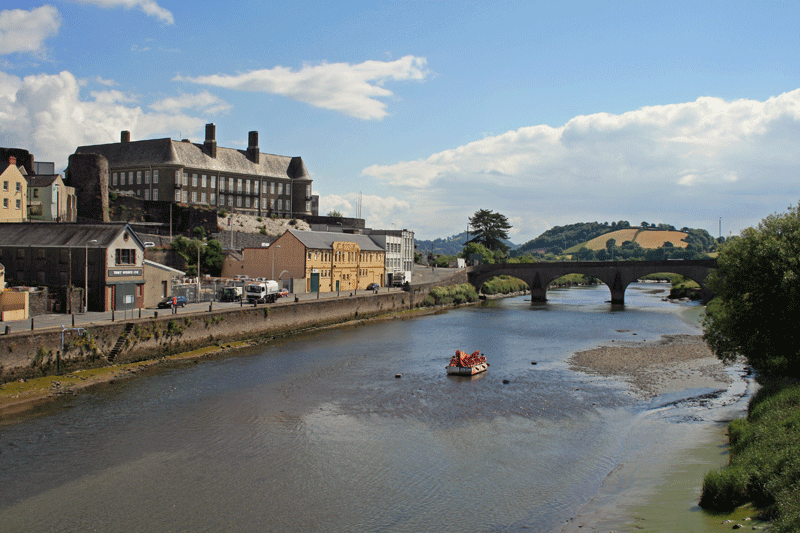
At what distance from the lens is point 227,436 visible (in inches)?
993

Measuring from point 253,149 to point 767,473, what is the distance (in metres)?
105

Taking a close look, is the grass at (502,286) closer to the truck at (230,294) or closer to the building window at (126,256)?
the truck at (230,294)

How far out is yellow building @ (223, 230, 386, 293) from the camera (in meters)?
69.6

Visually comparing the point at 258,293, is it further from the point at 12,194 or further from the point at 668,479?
the point at 668,479

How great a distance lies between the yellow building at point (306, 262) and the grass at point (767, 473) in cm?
5144

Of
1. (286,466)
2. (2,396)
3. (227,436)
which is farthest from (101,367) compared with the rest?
(286,466)

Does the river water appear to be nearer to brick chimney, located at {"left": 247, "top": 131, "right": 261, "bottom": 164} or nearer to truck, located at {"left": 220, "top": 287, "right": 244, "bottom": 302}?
truck, located at {"left": 220, "top": 287, "right": 244, "bottom": 302}

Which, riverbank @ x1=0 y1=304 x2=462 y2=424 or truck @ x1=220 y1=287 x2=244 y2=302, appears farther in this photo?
truck @ x1=220 y1=287 x2=244 y2=302

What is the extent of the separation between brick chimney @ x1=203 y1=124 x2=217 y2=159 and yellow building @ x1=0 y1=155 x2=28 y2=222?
43.8 m

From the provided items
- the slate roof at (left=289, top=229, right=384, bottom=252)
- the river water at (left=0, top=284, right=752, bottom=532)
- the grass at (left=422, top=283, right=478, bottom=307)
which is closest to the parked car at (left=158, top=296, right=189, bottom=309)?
the river water at (left=0, top=284, right=752, bottom=532)

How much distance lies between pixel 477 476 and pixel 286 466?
264 inches

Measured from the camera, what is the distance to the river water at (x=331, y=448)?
1866 cm

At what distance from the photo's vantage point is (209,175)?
Answer: 4060 inches

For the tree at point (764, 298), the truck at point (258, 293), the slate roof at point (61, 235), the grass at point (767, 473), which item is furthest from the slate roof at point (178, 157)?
the grass at point (767, 473)
